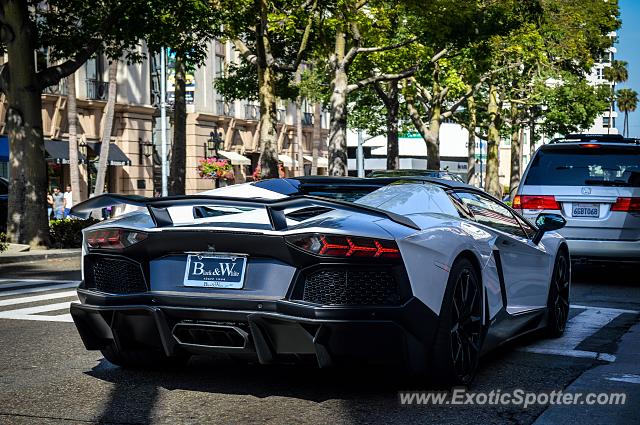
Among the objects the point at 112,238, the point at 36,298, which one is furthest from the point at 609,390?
the point at 36,298

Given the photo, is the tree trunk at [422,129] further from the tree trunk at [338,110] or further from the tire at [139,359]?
the tire at [139,359]

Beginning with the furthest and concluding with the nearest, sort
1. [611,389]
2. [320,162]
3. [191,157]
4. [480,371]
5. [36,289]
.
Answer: [320,162]
[191,157]
[36,289]
[480,371]
[611,389]

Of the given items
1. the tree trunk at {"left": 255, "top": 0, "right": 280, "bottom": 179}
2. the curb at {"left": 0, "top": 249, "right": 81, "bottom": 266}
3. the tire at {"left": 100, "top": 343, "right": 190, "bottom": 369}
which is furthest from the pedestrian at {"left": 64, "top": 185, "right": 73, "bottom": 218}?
the tire at {"left": 100, "top": 343, "right": 190, "bottom": 369}

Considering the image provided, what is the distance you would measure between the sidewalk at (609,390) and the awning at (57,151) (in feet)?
118

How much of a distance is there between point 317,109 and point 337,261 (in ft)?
152

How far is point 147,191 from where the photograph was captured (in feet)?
→ 165

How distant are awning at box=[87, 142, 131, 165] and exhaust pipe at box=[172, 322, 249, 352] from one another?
40061 mm

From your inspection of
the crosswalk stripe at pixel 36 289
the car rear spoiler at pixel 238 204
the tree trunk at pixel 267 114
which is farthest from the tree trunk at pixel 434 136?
the car rear spoiler at pixel 238 204

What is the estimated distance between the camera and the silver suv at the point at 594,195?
13141 millimetres

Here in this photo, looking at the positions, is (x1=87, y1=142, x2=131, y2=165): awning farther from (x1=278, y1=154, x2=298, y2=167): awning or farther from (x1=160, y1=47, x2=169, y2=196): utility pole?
(x1=278, y1=154, x2=298, y2=167): awning

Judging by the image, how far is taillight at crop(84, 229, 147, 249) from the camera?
19.8ft

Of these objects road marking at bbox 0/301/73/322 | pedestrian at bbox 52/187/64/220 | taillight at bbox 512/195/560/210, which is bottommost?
pedestrian at bbox 52/187/64/220

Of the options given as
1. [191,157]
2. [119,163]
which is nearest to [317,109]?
[191,157]

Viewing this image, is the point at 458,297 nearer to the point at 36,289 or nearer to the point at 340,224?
the point at 340,224
